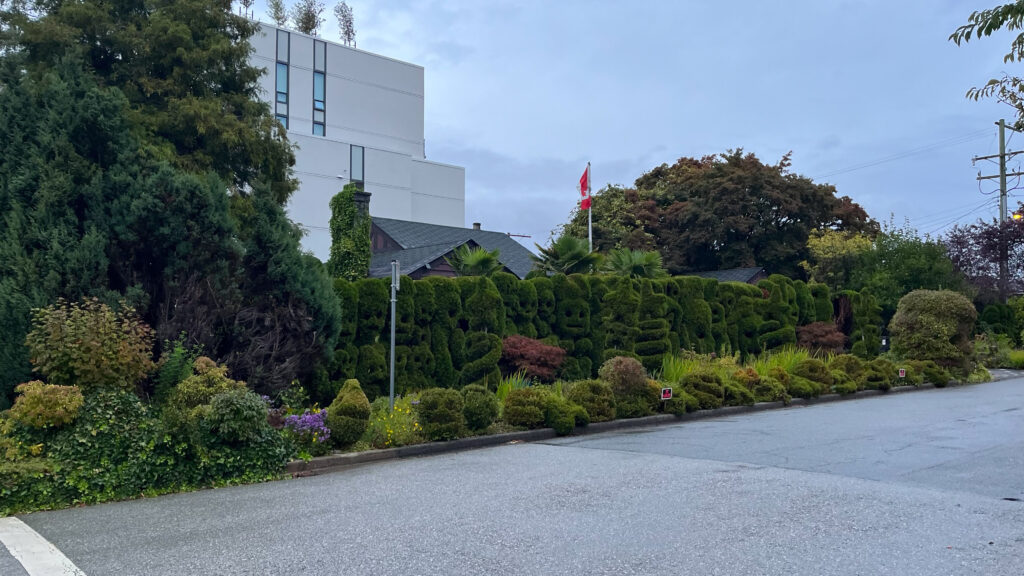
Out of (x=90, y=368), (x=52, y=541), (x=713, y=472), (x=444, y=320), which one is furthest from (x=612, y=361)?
(x=52, y=541)

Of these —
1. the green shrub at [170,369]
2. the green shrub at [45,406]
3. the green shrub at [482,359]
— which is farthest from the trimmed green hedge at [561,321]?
the green shrub at [45,406]

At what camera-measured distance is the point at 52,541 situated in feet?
19.8

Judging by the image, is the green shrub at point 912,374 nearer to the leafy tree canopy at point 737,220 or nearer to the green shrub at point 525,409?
the green shrub at point 525,409

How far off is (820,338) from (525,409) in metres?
13.7

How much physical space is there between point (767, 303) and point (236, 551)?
18.4 meters

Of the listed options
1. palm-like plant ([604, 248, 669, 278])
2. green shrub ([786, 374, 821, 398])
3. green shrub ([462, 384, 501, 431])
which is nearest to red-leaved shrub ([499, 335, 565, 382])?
green shrub ([462, 384, 501, 431])

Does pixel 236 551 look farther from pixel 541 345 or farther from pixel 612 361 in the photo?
pixel 541 345

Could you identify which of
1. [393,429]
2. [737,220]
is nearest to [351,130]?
[737,220]

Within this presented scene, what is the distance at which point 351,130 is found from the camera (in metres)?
49.6

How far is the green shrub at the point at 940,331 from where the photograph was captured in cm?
2159

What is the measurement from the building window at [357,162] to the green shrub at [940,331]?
32938 mm

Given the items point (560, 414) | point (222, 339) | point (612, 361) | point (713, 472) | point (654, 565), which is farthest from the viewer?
point (612, 361)

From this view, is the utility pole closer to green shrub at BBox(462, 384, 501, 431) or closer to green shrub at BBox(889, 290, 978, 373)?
green shrub at BBox(889, 290, 978, 373)

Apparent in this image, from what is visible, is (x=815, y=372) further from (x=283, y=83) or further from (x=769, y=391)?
(x=283, y=83)
